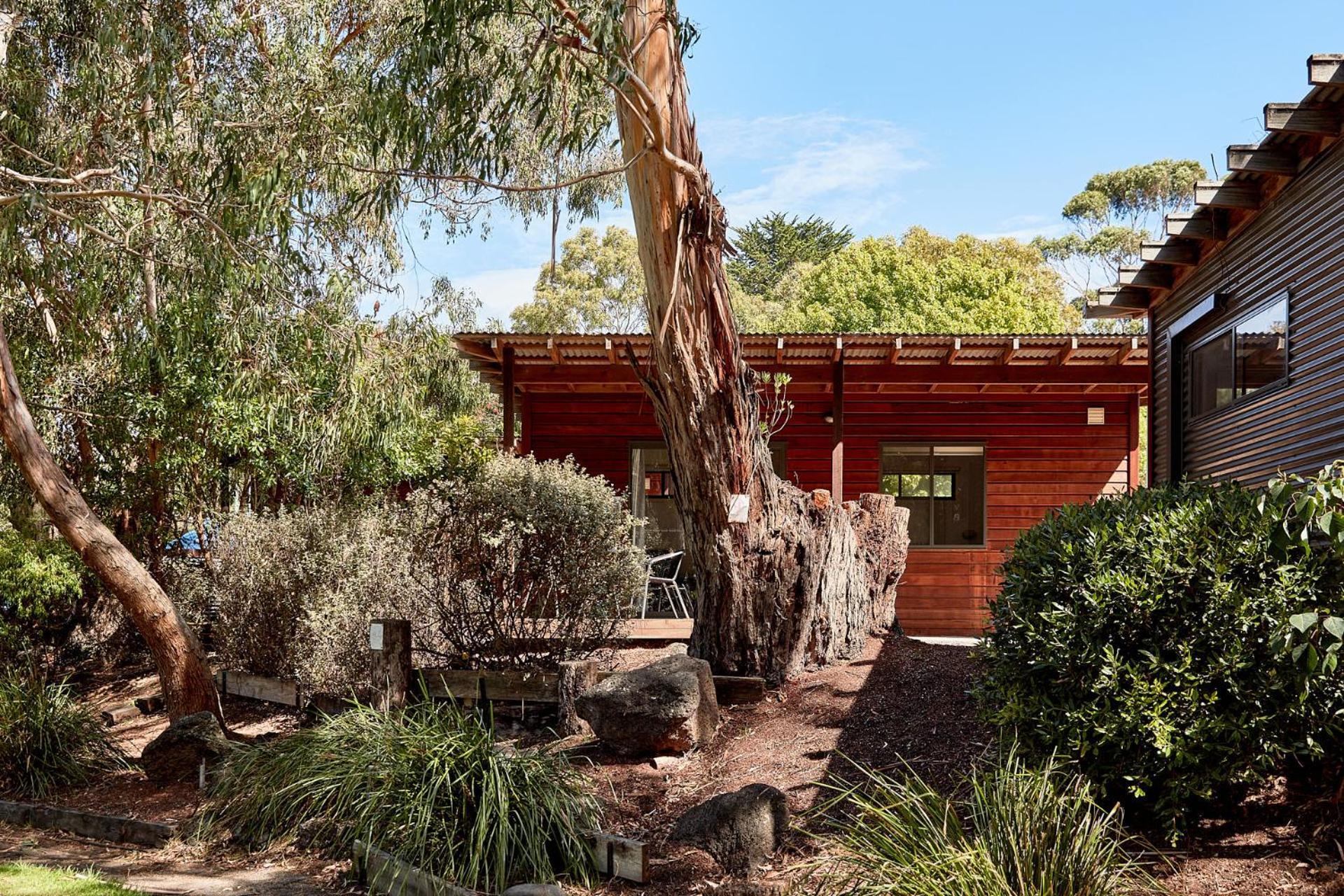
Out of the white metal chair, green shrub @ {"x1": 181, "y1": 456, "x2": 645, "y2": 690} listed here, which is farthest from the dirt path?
the white metal chair

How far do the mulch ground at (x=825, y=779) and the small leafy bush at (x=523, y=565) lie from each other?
1.66 ft

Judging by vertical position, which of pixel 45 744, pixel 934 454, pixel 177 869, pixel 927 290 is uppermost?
pixel 927 290

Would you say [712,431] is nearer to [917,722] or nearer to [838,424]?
[917,722]

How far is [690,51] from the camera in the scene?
7113 mm

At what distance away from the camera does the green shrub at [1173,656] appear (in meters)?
4.23

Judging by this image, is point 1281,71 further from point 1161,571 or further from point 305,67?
point 1161,571

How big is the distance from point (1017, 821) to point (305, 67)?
8.98 meters

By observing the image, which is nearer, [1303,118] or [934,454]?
[1303,118]

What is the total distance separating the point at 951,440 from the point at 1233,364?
194 inches

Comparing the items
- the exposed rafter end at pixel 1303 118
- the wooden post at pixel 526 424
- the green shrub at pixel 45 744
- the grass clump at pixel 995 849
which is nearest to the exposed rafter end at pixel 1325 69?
the exposed rafter end at pixel 1303 118

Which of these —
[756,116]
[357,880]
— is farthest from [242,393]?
[756,116]

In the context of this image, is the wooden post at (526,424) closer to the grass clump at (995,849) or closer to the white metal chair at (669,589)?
the white metal chair at (669,589)

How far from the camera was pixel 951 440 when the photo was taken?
14250 millimetres

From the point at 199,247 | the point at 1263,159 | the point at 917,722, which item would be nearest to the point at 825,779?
the point at 917,722
